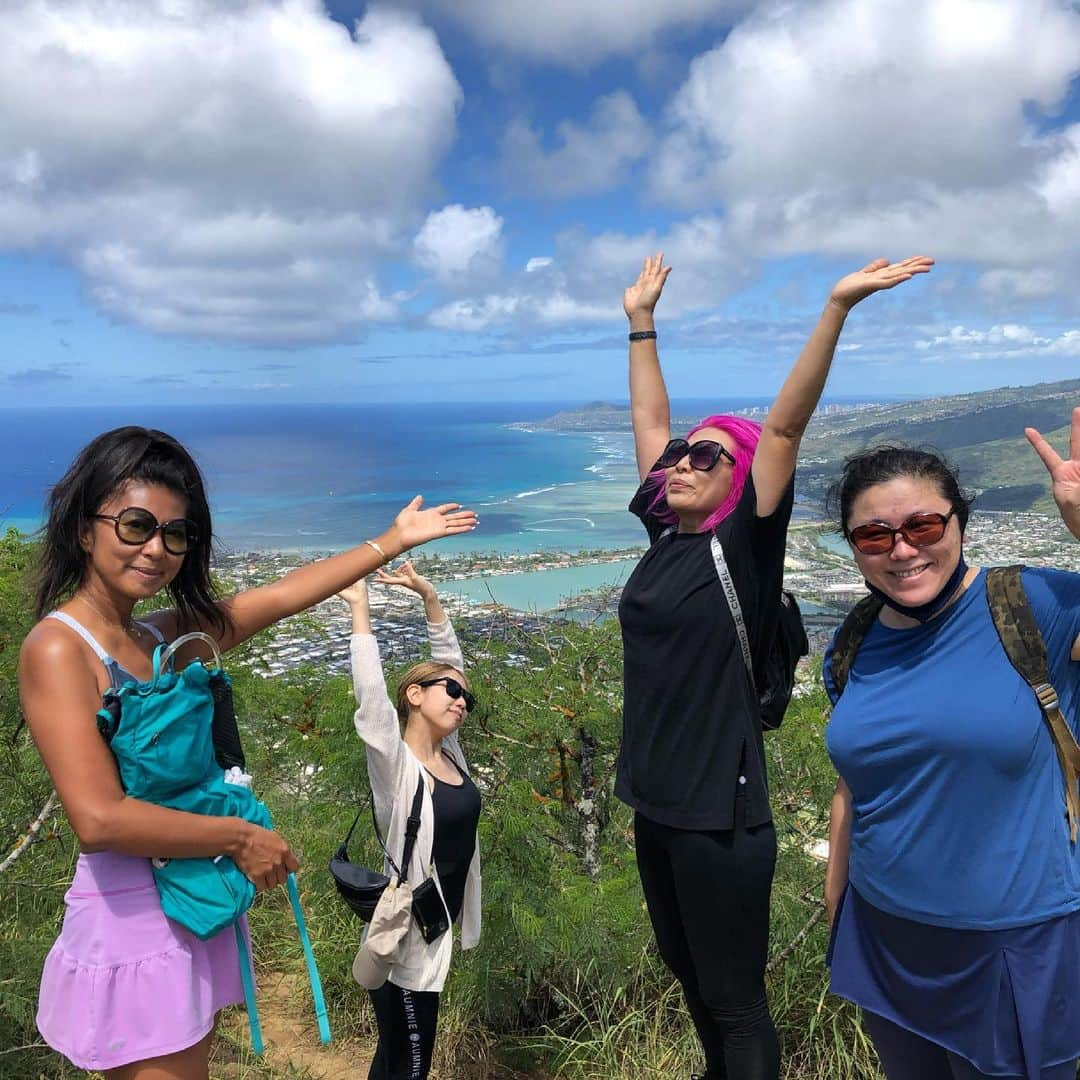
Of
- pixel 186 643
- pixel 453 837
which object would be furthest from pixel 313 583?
pixel 453 837

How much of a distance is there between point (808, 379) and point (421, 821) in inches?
64.9

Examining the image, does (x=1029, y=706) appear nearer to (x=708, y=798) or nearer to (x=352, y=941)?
(x=708, y=798)

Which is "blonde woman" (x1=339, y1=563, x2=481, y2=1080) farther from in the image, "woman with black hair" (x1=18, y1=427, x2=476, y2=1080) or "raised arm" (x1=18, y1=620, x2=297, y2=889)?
"raised arm" (x1=18, y1=620, x2=297, y2=889)

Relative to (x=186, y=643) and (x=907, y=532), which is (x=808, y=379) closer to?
(x=907, y=532)

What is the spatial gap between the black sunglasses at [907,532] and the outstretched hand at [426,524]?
1012mm

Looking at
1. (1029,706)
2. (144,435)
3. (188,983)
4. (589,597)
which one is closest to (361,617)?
(144,435)

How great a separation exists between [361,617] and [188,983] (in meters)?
1.20

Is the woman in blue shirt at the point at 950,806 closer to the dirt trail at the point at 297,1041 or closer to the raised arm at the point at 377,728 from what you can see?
the raised arm at the point at 377,728

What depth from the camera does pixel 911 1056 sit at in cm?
184

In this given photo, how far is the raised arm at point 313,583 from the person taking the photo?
2072 millimetres

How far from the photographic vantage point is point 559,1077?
311 cm

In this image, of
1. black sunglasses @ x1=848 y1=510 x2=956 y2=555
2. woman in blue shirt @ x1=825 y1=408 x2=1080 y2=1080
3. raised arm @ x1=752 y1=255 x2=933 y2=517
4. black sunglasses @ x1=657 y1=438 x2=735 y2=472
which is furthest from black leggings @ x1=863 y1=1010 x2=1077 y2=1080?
black sunglasses @ x1=657 y1=438 x2=735 y2=472

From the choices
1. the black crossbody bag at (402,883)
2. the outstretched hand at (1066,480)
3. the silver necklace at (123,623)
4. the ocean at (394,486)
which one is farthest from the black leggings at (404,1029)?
the outstretched hand at (1066,480)

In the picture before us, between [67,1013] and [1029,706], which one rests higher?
[1029,706]
